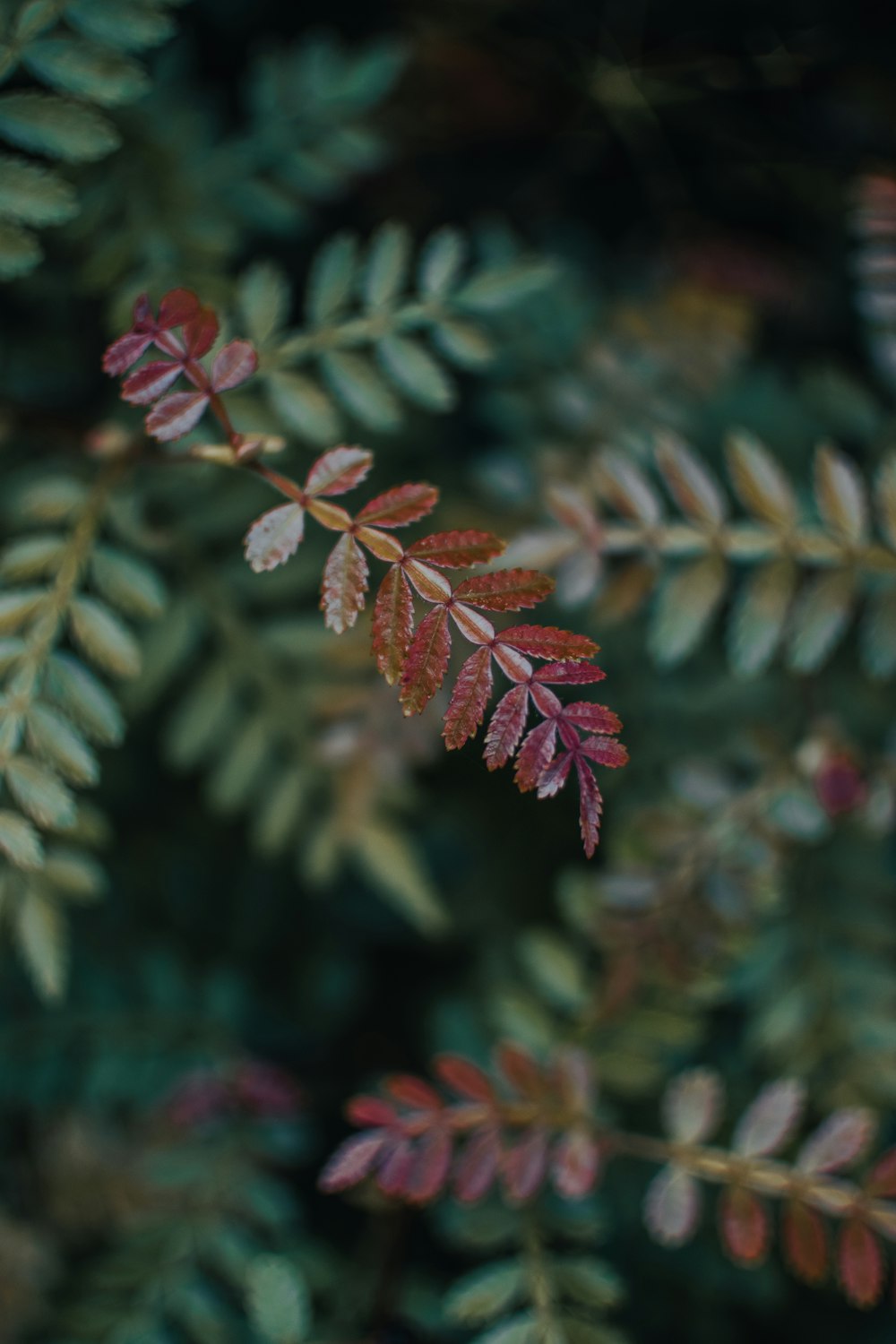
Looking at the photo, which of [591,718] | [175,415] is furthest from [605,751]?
[175,415]

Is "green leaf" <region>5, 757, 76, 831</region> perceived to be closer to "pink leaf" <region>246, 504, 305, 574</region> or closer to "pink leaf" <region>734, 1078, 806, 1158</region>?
"pink leaf" <region>246, 504, 305, 574</region>

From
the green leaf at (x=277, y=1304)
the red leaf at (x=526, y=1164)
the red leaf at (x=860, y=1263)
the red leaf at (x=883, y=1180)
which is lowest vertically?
the red leaf at (x=860, y=1263)

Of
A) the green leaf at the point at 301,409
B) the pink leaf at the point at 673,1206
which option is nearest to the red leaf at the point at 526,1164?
the pink leaf at the point at 673,1206

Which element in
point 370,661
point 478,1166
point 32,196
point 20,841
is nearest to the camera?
point 20,841

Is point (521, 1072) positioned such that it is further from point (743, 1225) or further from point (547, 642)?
point (547, 642)

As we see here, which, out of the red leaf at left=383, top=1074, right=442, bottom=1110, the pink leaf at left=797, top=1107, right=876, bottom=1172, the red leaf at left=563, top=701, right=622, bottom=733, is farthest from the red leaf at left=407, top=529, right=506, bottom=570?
the pink leaf at left=797, top=1107, right=876, bottom=1172

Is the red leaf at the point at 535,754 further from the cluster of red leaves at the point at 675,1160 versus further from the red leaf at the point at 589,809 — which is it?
the cluster of red leaves at the point at 675,1160
